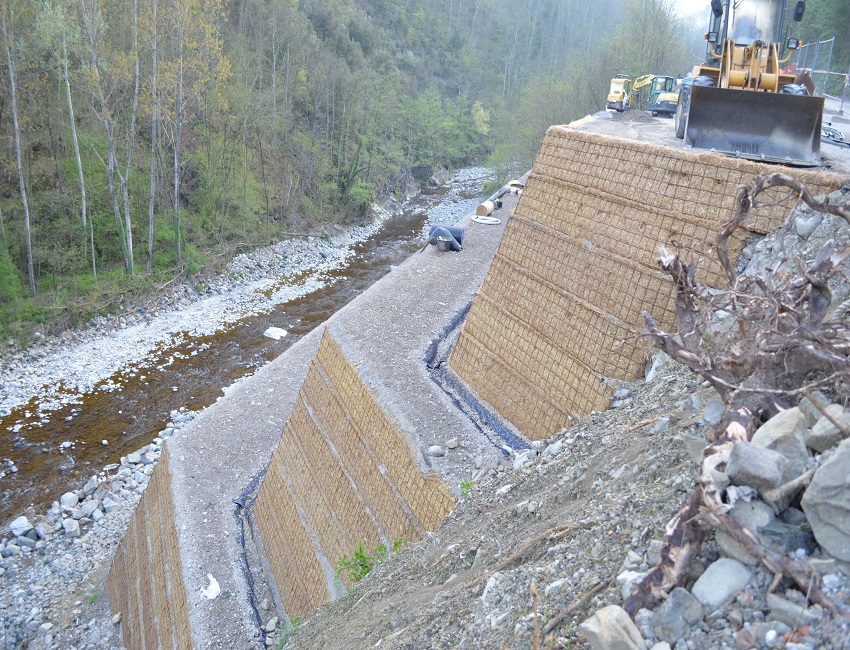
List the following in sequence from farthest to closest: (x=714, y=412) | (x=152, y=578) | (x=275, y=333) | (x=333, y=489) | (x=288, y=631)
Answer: (x=275, y=333) < (x=152, y=578) < (x=333, y=489) < (x=288, y=631) < (x=714, y=412)

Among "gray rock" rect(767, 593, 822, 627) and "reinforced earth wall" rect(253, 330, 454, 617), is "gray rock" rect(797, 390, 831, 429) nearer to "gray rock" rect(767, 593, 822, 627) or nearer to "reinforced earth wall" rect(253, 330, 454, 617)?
"gray rock" rect(767, 593, 822, 627)

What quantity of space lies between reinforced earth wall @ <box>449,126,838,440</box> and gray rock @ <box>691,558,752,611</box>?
13.8 ft

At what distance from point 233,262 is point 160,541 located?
14.7m

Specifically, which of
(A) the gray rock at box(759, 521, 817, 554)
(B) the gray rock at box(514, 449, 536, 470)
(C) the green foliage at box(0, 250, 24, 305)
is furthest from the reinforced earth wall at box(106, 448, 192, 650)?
(C) the green foliage at box(0, 250, 24, 305)

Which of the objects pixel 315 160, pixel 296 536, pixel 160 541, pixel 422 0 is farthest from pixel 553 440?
pixel 422 0

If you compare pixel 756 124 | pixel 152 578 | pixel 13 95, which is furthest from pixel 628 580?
pixel 13 95

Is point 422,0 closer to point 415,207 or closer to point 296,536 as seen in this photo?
point 415,207

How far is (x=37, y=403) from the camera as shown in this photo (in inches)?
551

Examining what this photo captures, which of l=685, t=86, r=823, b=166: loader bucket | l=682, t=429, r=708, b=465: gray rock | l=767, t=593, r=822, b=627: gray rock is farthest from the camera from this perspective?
l=685, t=86, r=823, b=166: loader bucket

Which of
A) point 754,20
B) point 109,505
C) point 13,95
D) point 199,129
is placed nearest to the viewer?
point 754,20

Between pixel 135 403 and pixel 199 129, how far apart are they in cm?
1333

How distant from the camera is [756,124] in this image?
24.8 feet

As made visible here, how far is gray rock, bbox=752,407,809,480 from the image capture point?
2734 millimetres

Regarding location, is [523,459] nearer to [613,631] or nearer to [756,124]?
[613,631]
